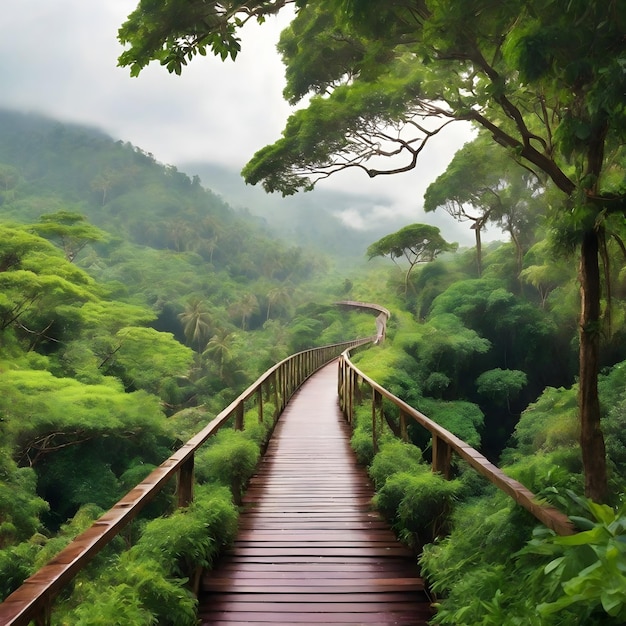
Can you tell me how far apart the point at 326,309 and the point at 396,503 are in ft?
140

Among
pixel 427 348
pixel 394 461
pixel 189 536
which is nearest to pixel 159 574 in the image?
pixel 189 536

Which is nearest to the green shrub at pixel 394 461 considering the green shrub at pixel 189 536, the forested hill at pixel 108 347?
the green shrub at pixel 189 536

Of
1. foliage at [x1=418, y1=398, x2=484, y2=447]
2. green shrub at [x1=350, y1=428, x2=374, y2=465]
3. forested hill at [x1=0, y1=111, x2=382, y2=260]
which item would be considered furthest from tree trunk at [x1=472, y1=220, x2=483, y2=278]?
forested hill at [x1=0, y1=111, x2=382, y2=260]

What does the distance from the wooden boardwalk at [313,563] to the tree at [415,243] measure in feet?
82.4

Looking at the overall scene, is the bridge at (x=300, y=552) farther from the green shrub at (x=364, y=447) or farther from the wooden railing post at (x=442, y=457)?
the green shrub at (x=364, y=447)

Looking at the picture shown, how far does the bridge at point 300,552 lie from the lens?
200 centimetres

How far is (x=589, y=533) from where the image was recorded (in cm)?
144

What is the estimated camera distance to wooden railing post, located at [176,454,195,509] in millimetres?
3469

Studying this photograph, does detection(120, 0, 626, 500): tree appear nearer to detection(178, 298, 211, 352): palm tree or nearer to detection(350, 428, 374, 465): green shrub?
detection(350, 428, 374, 465): green shrub

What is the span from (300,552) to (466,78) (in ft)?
19.9

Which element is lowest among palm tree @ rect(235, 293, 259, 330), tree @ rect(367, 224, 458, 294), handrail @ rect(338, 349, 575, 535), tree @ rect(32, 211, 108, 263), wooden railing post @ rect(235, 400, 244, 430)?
wooden railing post @ rect(235, 400, 244, 430)

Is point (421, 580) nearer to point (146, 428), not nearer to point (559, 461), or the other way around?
point (559, 461)

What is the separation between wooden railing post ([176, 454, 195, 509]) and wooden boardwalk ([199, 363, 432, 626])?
507 mm

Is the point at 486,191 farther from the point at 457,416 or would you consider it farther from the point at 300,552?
the point at 300,552
